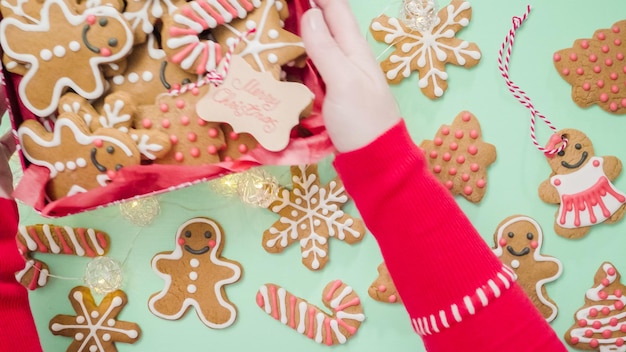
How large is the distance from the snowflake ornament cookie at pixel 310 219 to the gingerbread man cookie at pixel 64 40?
41cm

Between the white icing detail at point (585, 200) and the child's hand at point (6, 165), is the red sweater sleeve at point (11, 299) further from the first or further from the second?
the white icing detail at point (585, 200)

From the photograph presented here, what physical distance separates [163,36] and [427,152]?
1.70 ft

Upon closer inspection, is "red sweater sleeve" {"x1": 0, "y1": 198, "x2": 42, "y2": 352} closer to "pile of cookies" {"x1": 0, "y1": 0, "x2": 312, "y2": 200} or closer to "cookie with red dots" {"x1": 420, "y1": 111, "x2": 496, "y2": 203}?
→ "pile of cookies" {"x1": 0, "y1": 0, "x2": 312, "y2": 200}

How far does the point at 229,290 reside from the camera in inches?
45.5

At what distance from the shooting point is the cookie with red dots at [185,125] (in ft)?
3.08

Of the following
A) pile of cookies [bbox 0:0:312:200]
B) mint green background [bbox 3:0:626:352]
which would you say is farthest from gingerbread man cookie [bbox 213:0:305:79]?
mint green background [bbox 3:0:626:352]

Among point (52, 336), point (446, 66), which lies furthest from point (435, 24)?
point (52, 336)

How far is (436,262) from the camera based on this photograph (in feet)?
2.69

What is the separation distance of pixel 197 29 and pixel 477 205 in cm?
60

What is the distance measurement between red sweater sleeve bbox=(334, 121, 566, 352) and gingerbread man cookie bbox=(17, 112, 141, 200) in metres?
0.35

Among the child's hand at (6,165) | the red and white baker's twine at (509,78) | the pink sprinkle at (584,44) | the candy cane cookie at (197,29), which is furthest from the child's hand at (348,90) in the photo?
the child's hand at (6,165)

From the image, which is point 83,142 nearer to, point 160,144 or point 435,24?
point 160,144

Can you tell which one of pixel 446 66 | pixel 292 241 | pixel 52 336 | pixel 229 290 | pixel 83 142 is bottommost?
pixel 52 336

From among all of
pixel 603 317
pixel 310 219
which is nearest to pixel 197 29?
pixel 310 219
